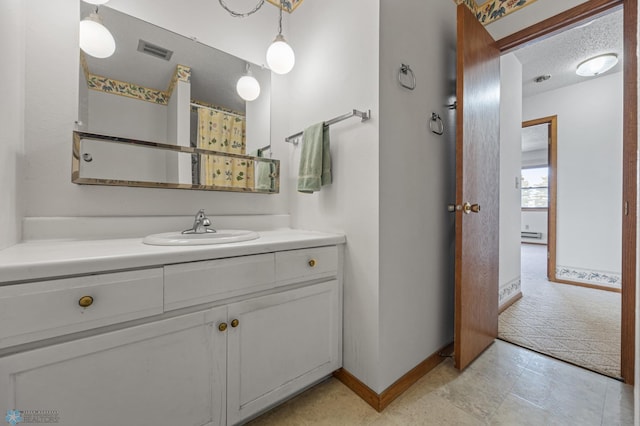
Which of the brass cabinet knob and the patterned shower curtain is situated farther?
the patterned shower curtain

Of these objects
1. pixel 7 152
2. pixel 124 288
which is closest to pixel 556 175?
pixel 124 288

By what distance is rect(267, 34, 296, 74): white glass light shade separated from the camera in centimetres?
154

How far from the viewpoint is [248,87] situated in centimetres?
168

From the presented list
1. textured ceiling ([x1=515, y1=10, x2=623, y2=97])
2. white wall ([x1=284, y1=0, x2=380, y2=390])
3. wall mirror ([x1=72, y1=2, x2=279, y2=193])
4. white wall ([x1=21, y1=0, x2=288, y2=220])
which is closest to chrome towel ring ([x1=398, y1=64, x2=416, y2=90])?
white wall ([x1=284, y1=0, x2=380, y2=390])

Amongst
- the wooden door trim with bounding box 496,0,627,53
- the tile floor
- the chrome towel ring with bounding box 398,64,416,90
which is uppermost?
the wooden door trim with bounding box 496,0,627,53

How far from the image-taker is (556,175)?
11.3 feet

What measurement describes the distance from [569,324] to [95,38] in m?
3.61

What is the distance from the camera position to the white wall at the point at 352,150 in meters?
1.26

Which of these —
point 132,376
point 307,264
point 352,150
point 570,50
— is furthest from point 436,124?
point 570,50

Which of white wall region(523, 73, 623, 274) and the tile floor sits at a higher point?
white wall region(523, 73, 623, 274)

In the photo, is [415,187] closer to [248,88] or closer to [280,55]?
[280,55]

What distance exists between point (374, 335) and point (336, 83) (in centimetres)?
134

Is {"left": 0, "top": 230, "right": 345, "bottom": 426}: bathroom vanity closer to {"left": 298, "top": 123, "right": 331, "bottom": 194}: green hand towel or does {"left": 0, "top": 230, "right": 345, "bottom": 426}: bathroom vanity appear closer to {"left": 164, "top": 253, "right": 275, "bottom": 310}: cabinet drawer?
{"left": 164, "top": 253, "right": 275, "bottom": 310}: cabinet drawer

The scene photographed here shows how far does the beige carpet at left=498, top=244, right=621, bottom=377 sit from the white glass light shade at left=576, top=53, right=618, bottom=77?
2414 mm
